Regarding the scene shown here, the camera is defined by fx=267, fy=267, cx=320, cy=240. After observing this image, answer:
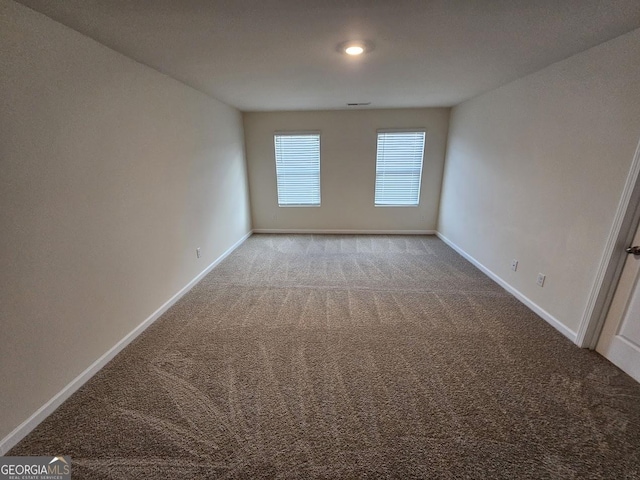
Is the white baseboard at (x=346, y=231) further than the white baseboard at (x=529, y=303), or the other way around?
the white baseboard at (x=346, y=231)

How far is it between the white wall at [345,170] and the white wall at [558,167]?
1.27m

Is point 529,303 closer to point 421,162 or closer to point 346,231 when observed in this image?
point 421,162

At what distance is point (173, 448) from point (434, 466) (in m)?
1.35

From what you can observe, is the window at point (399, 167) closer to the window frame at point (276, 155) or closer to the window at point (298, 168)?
the window frame at point (276, 155)

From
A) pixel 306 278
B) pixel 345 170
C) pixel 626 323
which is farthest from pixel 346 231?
pixel 626 323

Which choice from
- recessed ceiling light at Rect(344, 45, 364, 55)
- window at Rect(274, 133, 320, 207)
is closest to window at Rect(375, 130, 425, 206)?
window at Rect(274, 133, 320, 207)

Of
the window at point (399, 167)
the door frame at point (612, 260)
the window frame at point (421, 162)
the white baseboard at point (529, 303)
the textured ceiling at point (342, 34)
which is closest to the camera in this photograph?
the textured ceiling at point (342, 34)

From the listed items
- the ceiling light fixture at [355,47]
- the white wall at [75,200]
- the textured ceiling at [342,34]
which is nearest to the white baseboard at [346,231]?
the white wall at [75,200]

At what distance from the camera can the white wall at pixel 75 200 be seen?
1401mm

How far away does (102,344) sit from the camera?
1989 mm

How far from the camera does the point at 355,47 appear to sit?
2.01 metres

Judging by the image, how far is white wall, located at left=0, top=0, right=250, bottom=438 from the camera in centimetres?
140

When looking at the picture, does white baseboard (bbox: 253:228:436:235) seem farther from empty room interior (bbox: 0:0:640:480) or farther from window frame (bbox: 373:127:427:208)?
empty room interior (bbox: 0:0:640:480)

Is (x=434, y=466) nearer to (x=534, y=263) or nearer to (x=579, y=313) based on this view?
(x=579, y=313)
